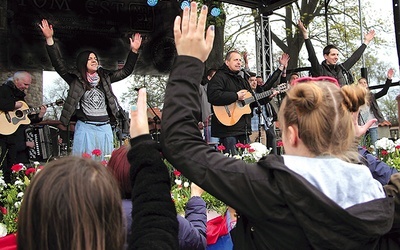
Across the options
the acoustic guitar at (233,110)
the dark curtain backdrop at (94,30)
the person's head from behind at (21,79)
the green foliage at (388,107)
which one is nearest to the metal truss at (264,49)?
the dark curtain backdrop at (94,30)

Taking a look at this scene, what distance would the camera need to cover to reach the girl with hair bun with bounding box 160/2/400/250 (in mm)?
1009

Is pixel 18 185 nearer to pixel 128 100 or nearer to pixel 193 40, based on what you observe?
pixel 193 40

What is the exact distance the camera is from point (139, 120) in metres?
1.20

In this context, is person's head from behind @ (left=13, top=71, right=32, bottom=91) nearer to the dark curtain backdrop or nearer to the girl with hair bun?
the dark curtain backdrop

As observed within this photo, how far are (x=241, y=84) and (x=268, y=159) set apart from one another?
172 inches

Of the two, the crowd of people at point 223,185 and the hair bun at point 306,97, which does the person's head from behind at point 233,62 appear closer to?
the crowd of people at point 223,185

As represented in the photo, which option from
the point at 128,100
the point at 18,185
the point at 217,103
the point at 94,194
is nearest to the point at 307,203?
the point at 94,194

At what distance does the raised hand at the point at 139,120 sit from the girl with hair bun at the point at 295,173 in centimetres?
8

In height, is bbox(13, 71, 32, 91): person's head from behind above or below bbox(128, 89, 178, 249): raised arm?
above

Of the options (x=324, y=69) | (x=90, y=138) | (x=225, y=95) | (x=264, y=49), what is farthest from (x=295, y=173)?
(x=264, y=49)

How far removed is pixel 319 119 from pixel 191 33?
0.40m

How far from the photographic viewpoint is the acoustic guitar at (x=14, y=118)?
19.3ft

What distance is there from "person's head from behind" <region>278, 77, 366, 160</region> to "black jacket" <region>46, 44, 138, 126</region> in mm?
3378

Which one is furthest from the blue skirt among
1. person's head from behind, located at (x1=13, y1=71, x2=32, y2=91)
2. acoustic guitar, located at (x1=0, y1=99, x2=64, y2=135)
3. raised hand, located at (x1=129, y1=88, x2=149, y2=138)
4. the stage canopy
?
the stage canopy
